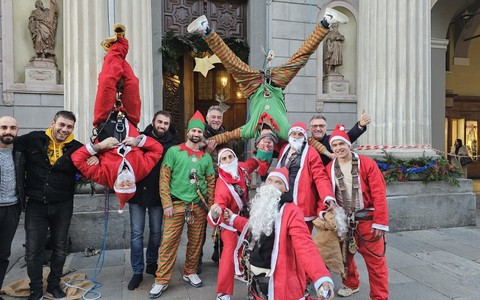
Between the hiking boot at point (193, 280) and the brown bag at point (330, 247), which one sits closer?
the brown bag at point (330, 247)

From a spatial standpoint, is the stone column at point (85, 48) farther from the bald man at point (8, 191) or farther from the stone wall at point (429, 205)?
the stone wall at point (429, 205)

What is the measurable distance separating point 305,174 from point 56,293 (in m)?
3.03

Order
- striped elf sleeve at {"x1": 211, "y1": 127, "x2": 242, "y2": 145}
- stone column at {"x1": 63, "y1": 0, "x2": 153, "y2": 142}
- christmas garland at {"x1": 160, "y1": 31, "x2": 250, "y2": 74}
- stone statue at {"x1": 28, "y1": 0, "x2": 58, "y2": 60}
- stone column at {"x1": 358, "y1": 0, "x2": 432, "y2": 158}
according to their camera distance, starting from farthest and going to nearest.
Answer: christmas garland at {"x1": 160, "y1": 31, "x2": 250, "y2": 74} → stone column at {"x1": 358, "y1": 0, "x2": 432, "y2": 158} → stone statue at {"x1": 28, "y1": 0, "x2": 58, "y2": 60} → stone column at {"x1": 63, "y1": 0, "x2": 153, "y2": 142} → striped elf sleeve at {"x1": 211, "y1": 127, "x2": 242, "y2": 145}

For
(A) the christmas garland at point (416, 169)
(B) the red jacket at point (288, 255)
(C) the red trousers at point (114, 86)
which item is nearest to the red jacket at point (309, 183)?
(B) the red jacket at point (288, 255)

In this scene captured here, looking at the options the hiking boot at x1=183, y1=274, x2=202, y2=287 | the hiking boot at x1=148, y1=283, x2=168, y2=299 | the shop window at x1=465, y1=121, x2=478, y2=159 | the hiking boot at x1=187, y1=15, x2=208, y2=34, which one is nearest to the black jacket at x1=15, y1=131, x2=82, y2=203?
the hiking boot at x1=148, y1=283, x2=168, y2=299

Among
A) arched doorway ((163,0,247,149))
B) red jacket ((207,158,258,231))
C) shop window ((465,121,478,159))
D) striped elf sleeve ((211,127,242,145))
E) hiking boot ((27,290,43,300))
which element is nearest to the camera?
red jacket ((207,158,258,231))

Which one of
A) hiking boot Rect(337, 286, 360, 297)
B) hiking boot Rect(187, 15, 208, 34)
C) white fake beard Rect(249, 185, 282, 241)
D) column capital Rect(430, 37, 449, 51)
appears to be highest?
column capital Rect(430, 37, 449, 51)

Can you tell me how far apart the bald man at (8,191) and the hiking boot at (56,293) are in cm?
50

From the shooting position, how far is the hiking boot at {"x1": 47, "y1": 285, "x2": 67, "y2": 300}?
13.3ft

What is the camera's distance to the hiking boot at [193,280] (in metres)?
4.44

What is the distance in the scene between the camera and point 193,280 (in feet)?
14.7

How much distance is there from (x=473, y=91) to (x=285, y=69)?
51.1 feet

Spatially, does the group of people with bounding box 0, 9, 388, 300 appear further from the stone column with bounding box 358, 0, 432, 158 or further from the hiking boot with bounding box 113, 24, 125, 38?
the stone column with bounding box 358, 0, 432, 158

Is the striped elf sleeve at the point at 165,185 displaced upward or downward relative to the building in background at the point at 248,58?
downward
